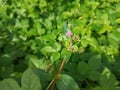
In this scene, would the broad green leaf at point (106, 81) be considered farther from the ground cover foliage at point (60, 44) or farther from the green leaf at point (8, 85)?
the green leaf at point (8, 85)

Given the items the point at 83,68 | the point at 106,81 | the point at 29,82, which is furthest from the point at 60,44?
the point at 29,82

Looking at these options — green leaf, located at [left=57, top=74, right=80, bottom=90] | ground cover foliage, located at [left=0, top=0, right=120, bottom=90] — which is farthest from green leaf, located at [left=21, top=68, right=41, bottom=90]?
green leaf, located at [left=57, top=74, right=80, bottom=90]

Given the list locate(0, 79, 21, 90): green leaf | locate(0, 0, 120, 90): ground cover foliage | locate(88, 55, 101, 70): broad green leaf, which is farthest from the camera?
locate(88, 55, 101, 70): broad green leaf

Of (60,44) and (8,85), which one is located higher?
(8,85)

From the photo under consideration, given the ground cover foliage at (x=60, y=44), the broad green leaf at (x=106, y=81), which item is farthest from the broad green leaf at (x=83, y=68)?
the broad green leaf at (x=106, y=81)

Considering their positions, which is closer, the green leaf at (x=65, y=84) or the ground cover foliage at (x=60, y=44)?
the green leaf at (x=65, y=84)

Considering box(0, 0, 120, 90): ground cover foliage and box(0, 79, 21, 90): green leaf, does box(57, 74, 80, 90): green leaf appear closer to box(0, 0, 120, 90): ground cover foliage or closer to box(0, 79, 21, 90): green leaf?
box(0, 0, 120, 90): ground cover foliage

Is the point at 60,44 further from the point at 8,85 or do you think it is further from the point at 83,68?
the point at 8,85

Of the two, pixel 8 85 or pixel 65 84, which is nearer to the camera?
pixel 8 85

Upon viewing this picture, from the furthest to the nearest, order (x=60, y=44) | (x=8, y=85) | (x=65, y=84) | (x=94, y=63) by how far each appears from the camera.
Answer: (x=60, y=44) < (x=94, y=63) < (x=65, y=84) < (x=8, y=85)
